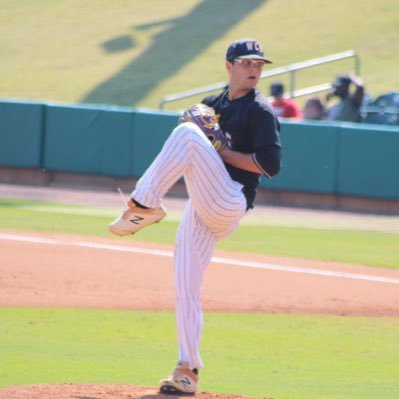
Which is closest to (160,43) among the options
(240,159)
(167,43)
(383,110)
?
(167,43)

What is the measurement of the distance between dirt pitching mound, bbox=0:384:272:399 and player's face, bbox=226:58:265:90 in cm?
157

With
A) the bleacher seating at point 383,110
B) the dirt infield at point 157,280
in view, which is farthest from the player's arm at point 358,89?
the dirt infield at point 157,280

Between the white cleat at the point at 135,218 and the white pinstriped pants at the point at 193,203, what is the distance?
0.07 metres

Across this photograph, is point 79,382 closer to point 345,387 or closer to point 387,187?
point 345,387

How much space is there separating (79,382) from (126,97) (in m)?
16.8

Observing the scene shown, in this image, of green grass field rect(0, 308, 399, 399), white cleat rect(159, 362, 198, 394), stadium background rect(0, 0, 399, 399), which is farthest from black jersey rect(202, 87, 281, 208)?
stadium background rect(0, 0, 399, 399)

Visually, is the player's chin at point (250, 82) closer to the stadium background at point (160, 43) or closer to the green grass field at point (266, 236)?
the green grass field at point (266, 236)

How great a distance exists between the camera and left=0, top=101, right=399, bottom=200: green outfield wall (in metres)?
15.2

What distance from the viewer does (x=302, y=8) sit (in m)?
25.0

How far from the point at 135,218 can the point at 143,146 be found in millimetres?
11203

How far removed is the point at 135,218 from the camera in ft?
17.5

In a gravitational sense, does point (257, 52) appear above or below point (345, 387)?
above

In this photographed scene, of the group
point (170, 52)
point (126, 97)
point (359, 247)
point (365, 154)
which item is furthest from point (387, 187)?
point (170, 52)

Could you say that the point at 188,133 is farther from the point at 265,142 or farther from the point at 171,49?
the point at 171,49
